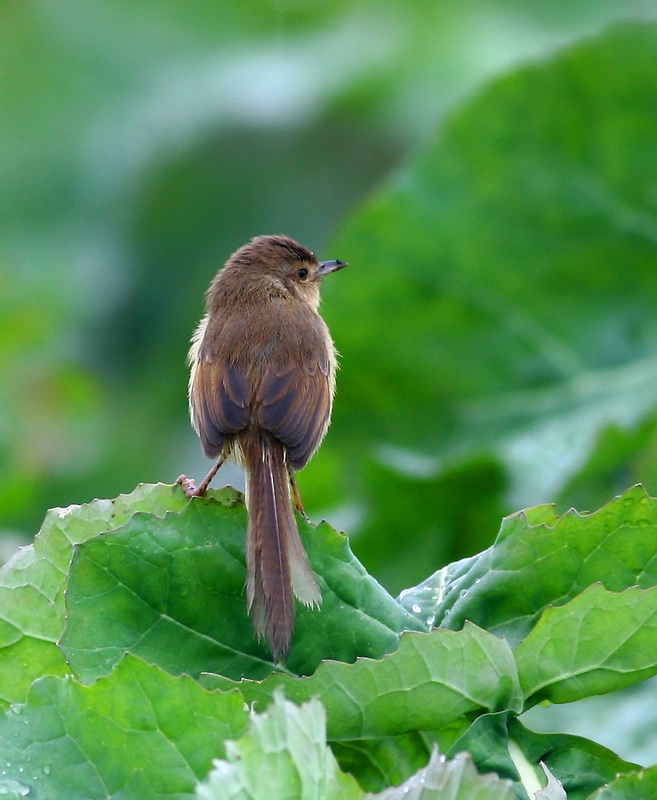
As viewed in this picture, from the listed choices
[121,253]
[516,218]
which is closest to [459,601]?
[516,218]

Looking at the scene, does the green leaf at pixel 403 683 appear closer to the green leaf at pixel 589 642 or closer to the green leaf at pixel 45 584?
the green leaf at pixel 589 642

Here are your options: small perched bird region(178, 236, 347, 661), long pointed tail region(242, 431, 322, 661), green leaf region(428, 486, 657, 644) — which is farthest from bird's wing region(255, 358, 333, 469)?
green leaf region(428, 486, 657, 644)

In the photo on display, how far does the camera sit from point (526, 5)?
8.05 metres

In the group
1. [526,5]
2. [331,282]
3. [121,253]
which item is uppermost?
[526,5]

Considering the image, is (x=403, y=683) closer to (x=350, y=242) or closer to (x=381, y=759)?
(x=381, y=759)

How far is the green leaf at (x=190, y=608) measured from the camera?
2.02 m

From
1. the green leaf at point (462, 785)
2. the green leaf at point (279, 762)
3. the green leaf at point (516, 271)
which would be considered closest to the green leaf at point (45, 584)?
the green leaf at point (279, 762)

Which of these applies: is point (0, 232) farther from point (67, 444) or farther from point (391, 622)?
point (391, 622)

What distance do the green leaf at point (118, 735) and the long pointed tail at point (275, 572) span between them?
28 centimetres

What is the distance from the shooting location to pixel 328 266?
4.57 metres

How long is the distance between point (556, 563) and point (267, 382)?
1.55 meters

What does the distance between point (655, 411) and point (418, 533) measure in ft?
2.98

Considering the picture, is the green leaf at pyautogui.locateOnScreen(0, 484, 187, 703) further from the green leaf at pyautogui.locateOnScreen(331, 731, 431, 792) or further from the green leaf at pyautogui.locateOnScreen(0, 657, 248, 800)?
the green leaf at pyautogui.locateOnScreen(331, 731, 431, 792)

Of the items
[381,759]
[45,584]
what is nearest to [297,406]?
[45,584]
